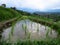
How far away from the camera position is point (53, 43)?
11.6m

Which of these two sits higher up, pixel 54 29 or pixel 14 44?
pixel 14 44

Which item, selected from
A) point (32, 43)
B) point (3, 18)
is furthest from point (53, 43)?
point (3, 18)

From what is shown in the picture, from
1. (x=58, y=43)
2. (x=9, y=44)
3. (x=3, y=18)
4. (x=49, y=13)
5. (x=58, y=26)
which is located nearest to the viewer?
(x=9, y=44)

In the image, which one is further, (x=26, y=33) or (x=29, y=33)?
(x=26, y=33)

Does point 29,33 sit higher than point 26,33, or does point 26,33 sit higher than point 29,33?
point 29,33

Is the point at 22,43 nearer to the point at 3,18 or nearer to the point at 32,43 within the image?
the point at 32,43

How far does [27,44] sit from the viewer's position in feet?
36.2

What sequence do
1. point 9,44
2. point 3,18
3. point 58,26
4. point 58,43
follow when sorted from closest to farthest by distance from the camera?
point 9,44 < point 58,43 < point 58,26 < point 3,18

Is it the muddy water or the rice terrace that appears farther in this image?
the muddy water

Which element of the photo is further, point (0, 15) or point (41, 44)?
point (0, 15)

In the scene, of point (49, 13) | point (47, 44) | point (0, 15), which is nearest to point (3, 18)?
point (0, 15)

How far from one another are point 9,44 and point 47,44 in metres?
2.21

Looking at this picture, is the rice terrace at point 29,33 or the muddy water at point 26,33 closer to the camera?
the rice terrace at point 29,33

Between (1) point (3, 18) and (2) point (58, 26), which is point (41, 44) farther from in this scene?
(1) point (3, 18)
